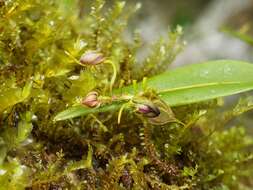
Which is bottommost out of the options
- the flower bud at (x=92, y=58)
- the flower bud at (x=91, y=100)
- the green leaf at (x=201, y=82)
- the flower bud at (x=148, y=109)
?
the green leaf at (x=201, y=82)

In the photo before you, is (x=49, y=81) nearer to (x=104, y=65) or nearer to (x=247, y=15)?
(x=104, y=65)

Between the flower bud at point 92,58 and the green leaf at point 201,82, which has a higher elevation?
the flower bud at point 92,58

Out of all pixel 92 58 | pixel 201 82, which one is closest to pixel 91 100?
pixel 92 58

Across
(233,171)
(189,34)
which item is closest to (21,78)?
(233,171)

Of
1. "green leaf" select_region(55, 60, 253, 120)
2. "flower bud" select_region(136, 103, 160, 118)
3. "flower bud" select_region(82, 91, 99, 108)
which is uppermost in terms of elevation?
"flower bud" select_region(82, 91, 99, 108)
